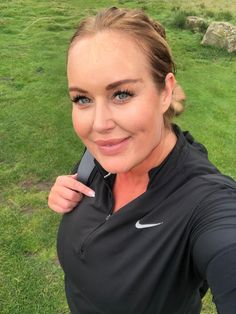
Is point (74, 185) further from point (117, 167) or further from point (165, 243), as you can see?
point (165, 243)

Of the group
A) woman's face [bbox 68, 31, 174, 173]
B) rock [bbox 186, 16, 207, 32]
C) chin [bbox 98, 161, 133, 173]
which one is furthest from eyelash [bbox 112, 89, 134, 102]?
rock [bbox 186, 16, 207, 32]

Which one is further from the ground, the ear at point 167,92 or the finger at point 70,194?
the ear at point 167,92

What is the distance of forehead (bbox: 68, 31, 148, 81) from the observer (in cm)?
181

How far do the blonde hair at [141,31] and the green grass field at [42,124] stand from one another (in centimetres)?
325

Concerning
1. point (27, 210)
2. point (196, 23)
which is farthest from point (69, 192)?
point (196, 23)

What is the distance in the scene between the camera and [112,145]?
1.91m

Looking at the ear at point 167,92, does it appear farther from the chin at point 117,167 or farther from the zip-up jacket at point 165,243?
the chin at point 117,167

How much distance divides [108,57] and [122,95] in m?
0.16

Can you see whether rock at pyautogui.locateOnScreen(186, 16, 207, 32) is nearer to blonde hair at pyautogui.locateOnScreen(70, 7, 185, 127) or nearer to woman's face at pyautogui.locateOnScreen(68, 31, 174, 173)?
blonde hair at pyautogui.locateOnScreen(70, 7, 185, 127)

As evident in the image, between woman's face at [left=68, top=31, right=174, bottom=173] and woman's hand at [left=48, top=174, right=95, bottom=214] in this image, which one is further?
woman's hand at [left=48, top=174, right=95, bottom=214]

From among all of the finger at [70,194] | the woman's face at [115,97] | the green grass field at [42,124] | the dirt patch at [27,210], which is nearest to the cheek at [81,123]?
the woman's face at [115,97]

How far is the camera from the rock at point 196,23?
14039 millimetres

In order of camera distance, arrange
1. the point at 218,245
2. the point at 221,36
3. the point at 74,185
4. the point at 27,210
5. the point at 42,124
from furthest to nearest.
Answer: the point at 221,36 → the point at 42,124 → the point at 27,210 → the point at 74,185 → the point at 218,245

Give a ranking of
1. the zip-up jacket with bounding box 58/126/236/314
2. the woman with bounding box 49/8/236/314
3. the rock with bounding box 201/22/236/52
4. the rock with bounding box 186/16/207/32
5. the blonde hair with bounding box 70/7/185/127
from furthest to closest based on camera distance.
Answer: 1. the rock with bounding box 186/16/207/32
2. the rock with bounding box 201/22/236/52
3. the blonde hair with bounding box 70/7/185/127
4. the woman with bounding box 49/8/236/314
5. the zip-up jacket with bounding box 58/126/236/314
